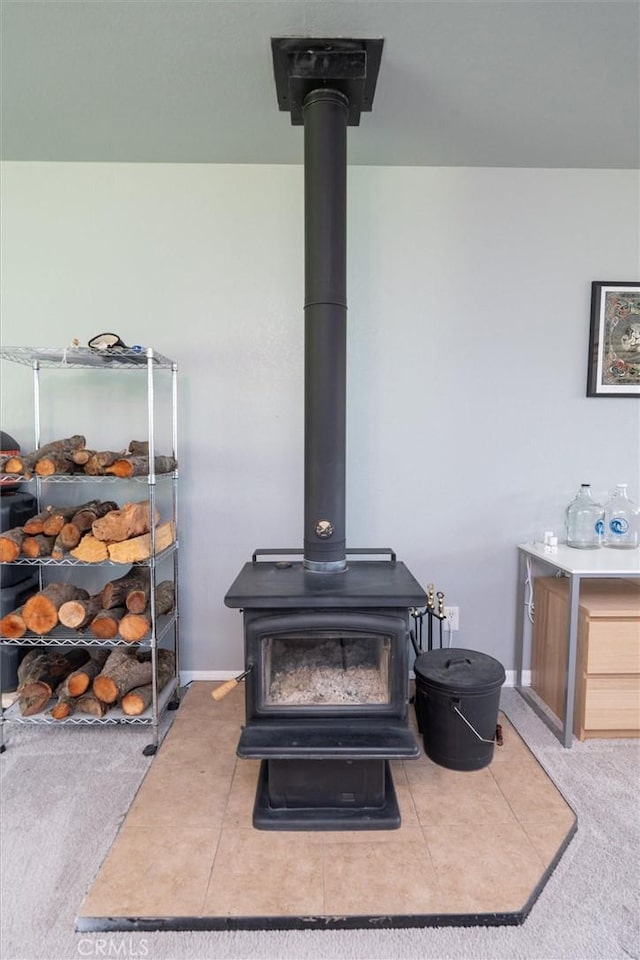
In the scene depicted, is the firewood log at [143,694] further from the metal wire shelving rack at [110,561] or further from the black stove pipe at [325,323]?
the black stove pipe at [325,323]

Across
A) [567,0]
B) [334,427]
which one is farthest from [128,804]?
[567,0]

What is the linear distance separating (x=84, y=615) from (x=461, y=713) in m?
1.51

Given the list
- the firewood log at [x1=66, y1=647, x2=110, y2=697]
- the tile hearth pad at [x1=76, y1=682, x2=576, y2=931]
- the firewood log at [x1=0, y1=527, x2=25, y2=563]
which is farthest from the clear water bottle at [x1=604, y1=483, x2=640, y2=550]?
the firewood log at [x1=0, y1=527, x2=25, y2=563]

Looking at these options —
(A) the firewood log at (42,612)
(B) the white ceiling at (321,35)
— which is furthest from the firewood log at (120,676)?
(B) the white ceiling at (321,35)

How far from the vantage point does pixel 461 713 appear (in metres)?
1.71

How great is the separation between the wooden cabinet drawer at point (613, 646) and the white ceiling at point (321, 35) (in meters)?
2.03

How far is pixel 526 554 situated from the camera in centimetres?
227

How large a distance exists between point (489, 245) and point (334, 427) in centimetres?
133

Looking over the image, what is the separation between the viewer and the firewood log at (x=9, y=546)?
1.87 m

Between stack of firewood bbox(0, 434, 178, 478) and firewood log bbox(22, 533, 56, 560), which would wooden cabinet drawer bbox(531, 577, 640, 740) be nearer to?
stack of firewood bbox(0, 434, 178, 478)

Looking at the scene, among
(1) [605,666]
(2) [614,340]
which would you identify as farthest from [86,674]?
(2) [614,340]

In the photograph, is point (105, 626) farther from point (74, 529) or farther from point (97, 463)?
point (97, 463)

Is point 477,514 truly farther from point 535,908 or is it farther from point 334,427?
point 535,908

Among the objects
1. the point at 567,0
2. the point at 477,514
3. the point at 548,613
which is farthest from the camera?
the point at 477,514
